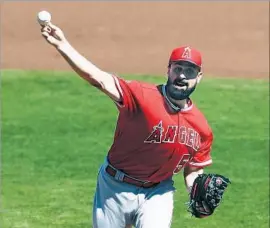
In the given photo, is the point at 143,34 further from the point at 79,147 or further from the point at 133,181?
the point at 133,181

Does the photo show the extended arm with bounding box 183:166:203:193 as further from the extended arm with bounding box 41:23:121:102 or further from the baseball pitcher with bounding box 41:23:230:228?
the extended arm with bounding box 41:23:121:102

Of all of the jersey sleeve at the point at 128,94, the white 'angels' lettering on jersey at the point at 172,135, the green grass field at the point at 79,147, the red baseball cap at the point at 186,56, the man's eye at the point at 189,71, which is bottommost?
the green grass field at the point at 79,147

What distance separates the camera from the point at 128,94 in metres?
5.97

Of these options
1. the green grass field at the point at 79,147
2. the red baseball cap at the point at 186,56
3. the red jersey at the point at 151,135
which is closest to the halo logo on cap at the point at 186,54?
the red baseball cap at the point at 186,56

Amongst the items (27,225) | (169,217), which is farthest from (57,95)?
(169,217)

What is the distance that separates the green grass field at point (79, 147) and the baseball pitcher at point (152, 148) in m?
2.63

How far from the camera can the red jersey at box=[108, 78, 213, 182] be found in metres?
6.07

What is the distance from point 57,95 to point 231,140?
144 inches

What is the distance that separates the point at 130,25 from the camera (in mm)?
21500

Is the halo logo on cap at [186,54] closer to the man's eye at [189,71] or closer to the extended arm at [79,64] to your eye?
Result: the man's eye at [189,71]

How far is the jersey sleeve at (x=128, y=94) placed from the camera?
5.94m

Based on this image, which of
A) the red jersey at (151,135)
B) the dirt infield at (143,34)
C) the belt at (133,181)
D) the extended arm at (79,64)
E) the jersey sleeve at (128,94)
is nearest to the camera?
the extended arm at (79,64)

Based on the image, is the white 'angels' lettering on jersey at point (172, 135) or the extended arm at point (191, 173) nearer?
the white 'angels' lettering on jersey at point (172, 135)

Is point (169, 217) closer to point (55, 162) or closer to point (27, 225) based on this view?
point (27, 225)
